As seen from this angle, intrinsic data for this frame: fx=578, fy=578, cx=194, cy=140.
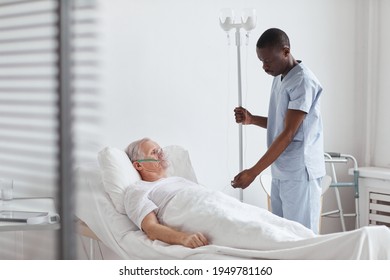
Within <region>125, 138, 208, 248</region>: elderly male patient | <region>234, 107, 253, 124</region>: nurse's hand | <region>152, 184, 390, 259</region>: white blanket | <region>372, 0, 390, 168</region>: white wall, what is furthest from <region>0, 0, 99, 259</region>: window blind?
<region>372, 0, 390, 168</region>: white wall

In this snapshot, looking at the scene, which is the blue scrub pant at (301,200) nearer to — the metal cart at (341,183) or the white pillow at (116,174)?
the white pillow at (116,174)

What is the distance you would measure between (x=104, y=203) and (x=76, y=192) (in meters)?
1.43

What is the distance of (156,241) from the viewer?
1.72m

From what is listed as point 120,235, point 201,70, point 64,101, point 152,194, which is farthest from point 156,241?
point 64,101

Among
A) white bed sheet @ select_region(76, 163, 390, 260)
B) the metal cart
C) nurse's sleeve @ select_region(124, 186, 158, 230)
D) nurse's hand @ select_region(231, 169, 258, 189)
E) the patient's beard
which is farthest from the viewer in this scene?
the metal cart

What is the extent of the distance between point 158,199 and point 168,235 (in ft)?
0.81

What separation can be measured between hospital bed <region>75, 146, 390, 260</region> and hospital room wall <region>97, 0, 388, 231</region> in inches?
11.1

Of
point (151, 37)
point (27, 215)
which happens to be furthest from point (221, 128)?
point (27, 215)

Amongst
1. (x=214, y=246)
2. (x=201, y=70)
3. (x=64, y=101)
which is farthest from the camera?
(x=201, y=70)

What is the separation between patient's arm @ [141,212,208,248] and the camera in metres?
1.66

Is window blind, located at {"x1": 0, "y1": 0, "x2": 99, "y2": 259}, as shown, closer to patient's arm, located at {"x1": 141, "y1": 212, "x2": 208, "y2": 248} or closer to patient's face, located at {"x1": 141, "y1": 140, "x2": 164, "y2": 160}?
patient's arm, located at {"x1": 141, "y1": 212, "x2": 208, "y2": 248}

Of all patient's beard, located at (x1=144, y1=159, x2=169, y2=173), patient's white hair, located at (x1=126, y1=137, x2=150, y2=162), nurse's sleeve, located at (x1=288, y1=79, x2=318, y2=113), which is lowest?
patient's beard, located at (x1=144, y1=159, x2=169, y2=173)

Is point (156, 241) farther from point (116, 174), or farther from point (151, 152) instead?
point (151, 152)

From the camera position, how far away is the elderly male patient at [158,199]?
167 cm
